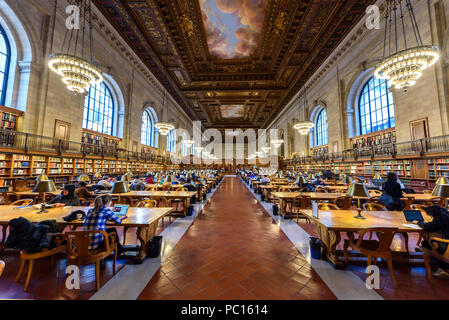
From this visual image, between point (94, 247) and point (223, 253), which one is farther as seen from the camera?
point (223, 253)

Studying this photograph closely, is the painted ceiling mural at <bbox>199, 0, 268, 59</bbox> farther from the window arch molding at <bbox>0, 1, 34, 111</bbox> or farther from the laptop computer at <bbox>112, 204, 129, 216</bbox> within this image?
the laptop computer at <bbox>112, 204, 129, 216</bbox>

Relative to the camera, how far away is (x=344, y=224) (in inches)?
96.7

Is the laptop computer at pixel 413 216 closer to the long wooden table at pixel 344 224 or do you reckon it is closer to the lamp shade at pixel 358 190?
the long wooden table at pixel 344 224

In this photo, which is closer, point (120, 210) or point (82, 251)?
point (82, 251)

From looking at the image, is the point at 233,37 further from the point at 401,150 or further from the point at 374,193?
the point at 401,150

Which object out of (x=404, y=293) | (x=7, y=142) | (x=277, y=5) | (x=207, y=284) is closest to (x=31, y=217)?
(x=207, y=284)

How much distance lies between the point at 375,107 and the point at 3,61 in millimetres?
18582

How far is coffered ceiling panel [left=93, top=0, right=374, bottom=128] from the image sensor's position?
810 centimetres

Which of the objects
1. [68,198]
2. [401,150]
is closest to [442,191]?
[68,198]

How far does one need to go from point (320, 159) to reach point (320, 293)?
1476 cm

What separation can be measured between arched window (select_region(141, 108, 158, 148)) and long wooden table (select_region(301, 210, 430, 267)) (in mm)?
16930

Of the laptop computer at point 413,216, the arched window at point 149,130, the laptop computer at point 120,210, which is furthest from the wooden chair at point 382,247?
the arched window at point 149,130
